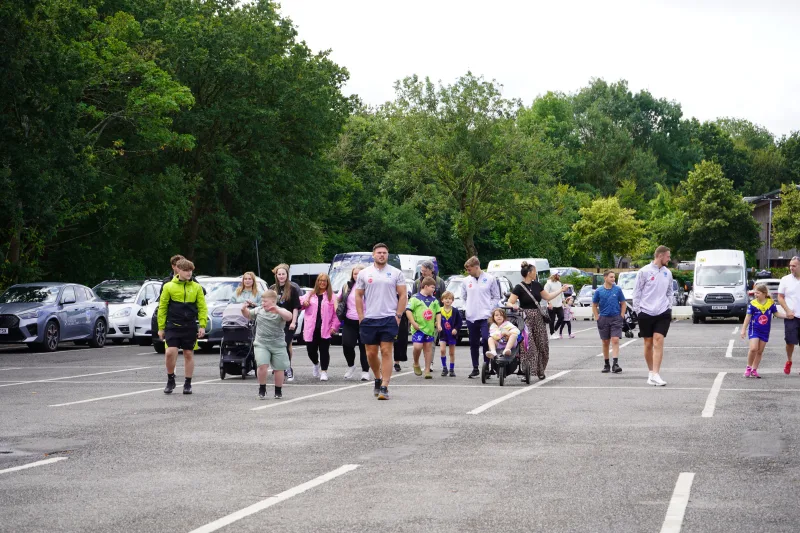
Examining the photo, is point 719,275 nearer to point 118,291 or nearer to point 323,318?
point 118,291

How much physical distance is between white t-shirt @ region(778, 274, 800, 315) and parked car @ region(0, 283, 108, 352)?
1748cm

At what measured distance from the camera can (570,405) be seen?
13.2 m

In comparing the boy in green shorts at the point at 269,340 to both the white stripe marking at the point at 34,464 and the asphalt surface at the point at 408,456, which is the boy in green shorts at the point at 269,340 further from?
the white stripe marking at the point at 34,464

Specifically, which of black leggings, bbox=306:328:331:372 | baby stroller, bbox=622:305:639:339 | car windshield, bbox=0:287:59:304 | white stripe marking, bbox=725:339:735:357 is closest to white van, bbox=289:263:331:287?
baby stroller, bbox=622:305:639:339

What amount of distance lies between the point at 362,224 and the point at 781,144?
64.2 meters

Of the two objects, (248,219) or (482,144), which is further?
(482,144)

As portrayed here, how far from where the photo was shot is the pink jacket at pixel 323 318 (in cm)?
1789

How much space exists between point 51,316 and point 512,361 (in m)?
15.3

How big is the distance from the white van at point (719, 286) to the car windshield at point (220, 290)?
2288cm

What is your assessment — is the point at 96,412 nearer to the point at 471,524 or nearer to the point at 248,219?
the point at 471,524

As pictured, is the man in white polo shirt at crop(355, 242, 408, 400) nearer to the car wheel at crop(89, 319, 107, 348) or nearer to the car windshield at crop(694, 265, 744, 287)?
the car wheel at crop(89, 319, 107, 348)

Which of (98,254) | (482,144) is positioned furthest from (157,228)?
(482,144)

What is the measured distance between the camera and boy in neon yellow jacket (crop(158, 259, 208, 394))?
49.6ft

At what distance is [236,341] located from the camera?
1788 centimetres
